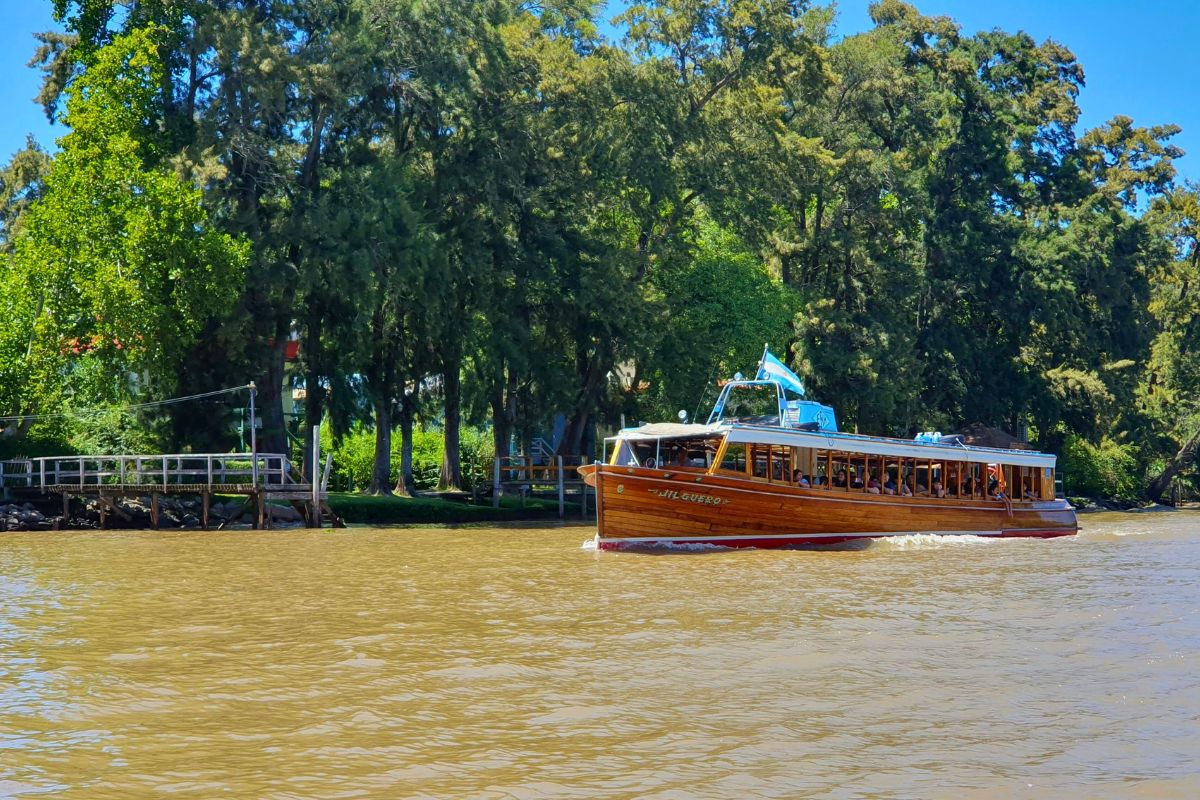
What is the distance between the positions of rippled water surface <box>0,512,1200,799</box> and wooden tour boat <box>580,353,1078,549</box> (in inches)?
231

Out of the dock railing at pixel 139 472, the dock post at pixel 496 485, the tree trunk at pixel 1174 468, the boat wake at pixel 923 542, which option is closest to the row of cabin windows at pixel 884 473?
the boat wake at pixel 923 542

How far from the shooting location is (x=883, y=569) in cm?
2405

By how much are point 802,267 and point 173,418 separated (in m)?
27.0

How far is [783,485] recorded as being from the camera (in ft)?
Answer: 98.1

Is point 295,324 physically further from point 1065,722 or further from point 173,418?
point 1065,722

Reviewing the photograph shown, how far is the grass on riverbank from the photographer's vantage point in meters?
40.3

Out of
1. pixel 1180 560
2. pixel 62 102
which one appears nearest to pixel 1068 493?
pixel 1180 560

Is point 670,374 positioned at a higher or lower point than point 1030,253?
lower

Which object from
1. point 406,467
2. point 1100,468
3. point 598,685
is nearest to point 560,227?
point 406,467

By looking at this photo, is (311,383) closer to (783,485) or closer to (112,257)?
(112,257)

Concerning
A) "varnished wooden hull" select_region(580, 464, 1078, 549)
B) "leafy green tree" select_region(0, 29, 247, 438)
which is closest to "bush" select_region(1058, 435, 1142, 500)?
"varnished wooden hull" select_region(580, 464, 1078, 549)

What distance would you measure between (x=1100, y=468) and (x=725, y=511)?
129ft

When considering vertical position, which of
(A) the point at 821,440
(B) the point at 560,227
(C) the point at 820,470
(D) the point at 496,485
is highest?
(B) the point at 560,227

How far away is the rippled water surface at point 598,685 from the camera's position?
360 inches
